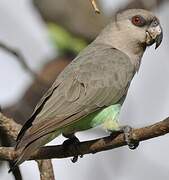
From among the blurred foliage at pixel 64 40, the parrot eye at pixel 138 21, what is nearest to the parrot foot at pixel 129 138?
the parrot eye at pixel 138 21

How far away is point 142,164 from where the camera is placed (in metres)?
6.30

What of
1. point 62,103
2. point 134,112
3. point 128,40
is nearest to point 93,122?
point 62,103

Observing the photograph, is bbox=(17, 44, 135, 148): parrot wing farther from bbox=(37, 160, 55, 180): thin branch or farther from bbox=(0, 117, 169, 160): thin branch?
bbox=(37, 160, 55, 180): thin branch

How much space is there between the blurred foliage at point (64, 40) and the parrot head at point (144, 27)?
63 centimetres

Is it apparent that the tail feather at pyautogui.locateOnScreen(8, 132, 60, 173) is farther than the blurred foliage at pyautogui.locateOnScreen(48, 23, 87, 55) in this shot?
No

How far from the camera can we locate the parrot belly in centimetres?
445

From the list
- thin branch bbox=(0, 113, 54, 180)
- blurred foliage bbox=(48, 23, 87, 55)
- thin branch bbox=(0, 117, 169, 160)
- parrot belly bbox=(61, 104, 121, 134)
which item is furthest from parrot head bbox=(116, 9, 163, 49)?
thin branch bbox=(0, 113, 54, 180)

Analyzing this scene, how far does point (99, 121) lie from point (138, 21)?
110 cm

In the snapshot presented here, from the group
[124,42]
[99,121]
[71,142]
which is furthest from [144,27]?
[71,142]

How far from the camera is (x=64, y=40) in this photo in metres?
5.86

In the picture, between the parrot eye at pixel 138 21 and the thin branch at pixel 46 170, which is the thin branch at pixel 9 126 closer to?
the thin branch at pixel 46 170

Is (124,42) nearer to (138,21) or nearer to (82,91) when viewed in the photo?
(138,21)

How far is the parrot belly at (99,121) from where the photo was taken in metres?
4.45

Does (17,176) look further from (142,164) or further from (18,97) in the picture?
(142,164)
